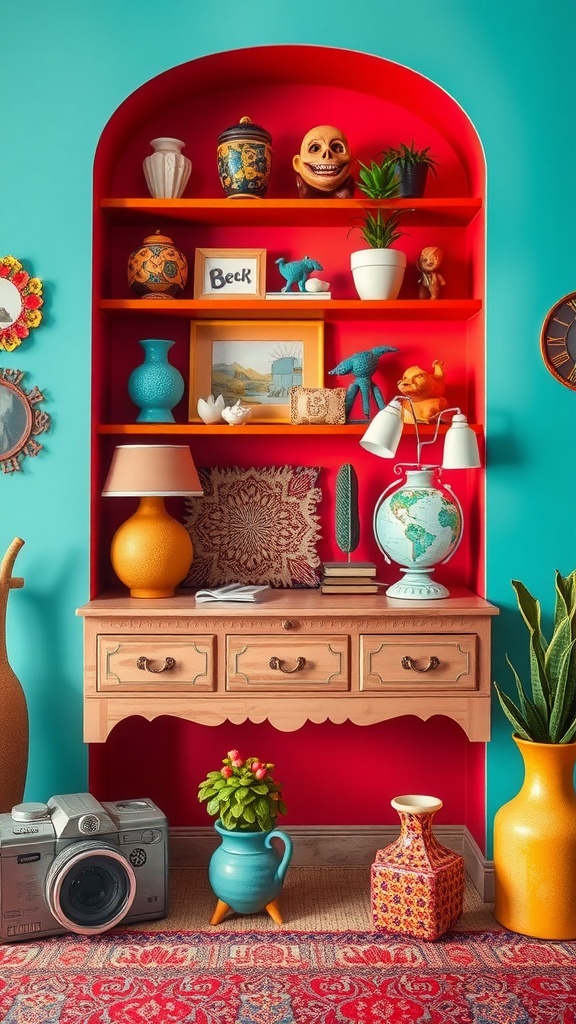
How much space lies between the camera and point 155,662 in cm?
288

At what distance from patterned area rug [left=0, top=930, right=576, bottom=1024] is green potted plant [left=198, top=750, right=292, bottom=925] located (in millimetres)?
105

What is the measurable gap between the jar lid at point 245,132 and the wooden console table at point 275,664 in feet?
5.01

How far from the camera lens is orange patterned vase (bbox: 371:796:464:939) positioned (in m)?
2.67

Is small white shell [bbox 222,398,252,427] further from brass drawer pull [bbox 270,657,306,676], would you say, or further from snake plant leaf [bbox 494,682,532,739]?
snake plant leaf [bbox 494,682,532,739]

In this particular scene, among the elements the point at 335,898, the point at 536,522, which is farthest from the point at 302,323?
the point at 335,898

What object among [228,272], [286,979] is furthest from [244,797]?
[228,272]

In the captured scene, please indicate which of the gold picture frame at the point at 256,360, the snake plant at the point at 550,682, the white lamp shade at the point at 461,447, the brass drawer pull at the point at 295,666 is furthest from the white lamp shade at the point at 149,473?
the snake plant at the point at 550,682

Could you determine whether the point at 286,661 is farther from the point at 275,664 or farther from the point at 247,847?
the point at 247,847

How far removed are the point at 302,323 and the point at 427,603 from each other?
109 centimetres

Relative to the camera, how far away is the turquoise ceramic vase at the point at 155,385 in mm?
3193

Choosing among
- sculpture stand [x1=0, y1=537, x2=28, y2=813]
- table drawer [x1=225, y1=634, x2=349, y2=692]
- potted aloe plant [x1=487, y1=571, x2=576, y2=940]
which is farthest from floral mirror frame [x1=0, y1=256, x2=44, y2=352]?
potted aloe plant [x1=487, y1=571, x2=576, y2=940]

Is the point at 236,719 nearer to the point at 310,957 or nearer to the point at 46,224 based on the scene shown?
the point at 310,957

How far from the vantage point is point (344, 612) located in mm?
2840

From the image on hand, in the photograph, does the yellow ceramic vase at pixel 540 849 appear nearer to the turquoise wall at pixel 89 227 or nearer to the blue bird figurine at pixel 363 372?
the turquoise wall at pixel 89 227
